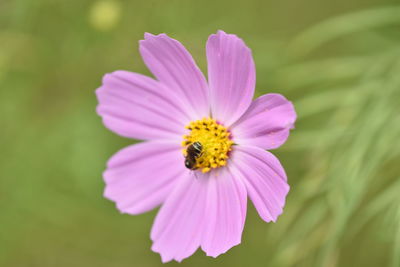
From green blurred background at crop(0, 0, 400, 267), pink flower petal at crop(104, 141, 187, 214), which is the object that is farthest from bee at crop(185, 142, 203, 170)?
green blurred background at crop(0, 0, 400, 267)

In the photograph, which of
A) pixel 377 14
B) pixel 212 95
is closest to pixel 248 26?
pixel 377 14

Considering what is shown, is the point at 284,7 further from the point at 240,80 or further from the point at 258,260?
the point at 240,80

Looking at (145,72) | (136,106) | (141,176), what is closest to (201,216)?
(141,176)

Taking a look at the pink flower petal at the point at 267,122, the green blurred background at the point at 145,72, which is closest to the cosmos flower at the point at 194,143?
the pink flower petal at the point at 267,122

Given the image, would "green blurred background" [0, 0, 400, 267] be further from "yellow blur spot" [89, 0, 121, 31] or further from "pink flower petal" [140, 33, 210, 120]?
"pink flower petal" [140, 33, 210, 120]

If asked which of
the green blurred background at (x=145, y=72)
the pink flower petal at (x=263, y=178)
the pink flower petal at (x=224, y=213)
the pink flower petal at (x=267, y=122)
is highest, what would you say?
the pink flower petal at (x=267, y=122)

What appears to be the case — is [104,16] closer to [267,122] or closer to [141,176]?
[141,176]

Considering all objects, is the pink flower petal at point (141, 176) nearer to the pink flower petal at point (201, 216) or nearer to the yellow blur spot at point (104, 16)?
the pink flower petal at point (201, 216)
